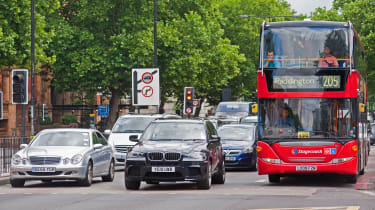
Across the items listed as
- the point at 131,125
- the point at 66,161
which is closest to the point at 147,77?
the point at 131,125

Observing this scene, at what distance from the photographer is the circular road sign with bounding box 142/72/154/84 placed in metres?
32.2

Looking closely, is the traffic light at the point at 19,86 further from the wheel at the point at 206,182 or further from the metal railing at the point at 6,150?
the wheel at the point at 206,182

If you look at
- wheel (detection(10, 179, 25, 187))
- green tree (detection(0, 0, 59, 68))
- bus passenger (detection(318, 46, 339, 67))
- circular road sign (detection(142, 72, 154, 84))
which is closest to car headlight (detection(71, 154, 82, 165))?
wheel (detection(10, 179, 25, 187))

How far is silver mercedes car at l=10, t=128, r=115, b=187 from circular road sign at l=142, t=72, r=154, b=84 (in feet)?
36.4

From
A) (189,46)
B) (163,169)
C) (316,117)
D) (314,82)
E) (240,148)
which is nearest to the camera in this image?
(163,169)

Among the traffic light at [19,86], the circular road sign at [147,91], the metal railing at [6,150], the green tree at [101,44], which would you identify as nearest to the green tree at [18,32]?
the circular road sign at [147,91]

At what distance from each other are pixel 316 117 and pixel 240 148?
27.0 ft

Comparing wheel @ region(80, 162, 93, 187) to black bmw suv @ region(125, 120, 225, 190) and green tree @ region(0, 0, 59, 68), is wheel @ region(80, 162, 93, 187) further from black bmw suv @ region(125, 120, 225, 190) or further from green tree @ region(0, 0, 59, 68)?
green tree @ region(0, 0, 59, 68)

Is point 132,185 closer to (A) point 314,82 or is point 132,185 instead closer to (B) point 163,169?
(B) point 163,169

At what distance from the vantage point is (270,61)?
19.4 m

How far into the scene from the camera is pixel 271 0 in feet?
247

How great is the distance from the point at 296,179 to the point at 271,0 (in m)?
53.6

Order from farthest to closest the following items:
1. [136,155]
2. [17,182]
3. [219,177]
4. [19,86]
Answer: [19,86] < [219,177] < [17,182] < [136,155]

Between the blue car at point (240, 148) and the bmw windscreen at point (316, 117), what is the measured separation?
784cm
